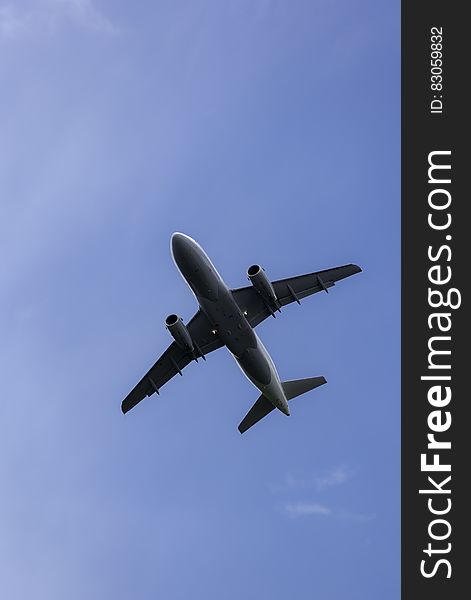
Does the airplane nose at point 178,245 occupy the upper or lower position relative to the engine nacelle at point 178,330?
upper

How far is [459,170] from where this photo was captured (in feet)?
104

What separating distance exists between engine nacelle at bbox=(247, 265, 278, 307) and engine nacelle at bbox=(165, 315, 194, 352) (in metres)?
5.38

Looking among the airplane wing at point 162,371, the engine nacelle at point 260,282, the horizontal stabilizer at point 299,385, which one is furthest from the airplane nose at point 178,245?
the horizontal stabilizer at point 299,385

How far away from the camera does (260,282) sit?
44594mm

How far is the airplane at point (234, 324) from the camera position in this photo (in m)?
42.0

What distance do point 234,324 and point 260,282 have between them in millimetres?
2997

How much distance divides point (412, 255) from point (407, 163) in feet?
13.6

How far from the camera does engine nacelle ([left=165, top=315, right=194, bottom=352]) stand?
46156mm

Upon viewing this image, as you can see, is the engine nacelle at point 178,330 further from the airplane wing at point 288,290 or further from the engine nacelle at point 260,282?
the engine nacelle at point 260,282

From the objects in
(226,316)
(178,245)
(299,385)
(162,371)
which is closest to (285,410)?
(299,385)

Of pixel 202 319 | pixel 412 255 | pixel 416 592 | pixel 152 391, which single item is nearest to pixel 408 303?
pixel 412 255

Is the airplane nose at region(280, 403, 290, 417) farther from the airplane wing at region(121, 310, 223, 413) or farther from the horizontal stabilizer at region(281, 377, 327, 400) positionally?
the airplane wing at region(121, 310, 223, 413)

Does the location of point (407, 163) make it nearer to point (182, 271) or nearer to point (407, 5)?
point (407, 5)

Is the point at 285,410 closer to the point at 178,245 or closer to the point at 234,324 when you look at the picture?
the point at 234,324
